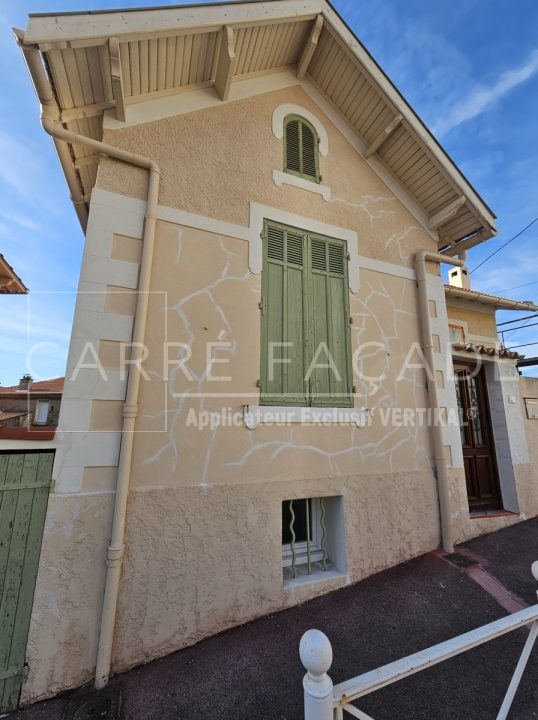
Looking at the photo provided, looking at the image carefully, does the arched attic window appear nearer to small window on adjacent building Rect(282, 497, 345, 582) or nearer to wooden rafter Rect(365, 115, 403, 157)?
wooden rafter Rect(365, 115, 403, 157)

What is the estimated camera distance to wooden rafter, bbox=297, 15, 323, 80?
441 centimetres

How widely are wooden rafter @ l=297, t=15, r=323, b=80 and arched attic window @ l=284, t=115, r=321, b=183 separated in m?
0.62

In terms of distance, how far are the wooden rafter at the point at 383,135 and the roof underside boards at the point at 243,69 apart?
0.6 inches

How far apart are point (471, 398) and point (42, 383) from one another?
591 inches

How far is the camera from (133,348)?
3.34 m

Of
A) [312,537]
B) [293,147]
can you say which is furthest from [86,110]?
[312,537]

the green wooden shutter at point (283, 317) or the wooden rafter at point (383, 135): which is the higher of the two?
the wooden rafter at point (383, 135)

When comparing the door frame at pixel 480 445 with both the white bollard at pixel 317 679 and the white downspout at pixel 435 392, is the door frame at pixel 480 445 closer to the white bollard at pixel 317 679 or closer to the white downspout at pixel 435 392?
the white downspout at pixel 435 392

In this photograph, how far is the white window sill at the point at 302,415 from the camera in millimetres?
3754

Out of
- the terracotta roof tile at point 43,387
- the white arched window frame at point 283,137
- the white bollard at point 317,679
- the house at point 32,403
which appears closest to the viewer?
the white bollard at point 317,679

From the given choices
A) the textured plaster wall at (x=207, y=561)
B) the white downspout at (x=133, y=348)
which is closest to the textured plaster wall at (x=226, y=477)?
the textured plaster wall at (x=207, y=561)

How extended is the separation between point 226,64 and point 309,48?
1.41 metres

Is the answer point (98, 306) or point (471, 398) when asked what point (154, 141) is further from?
point (471, 398)

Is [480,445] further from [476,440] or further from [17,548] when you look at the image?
[17,548]
